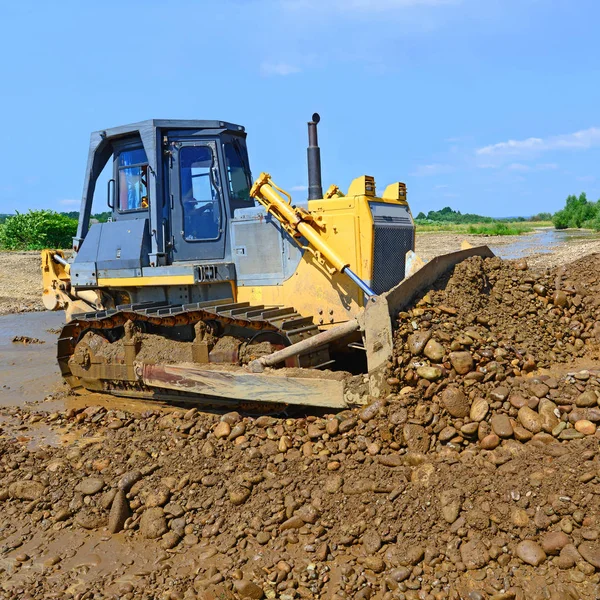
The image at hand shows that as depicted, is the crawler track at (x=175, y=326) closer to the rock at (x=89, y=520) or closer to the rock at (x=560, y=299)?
the rock at (x=89, y=520)

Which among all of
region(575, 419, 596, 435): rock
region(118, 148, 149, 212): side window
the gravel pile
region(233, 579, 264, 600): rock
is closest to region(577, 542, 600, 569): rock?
the gravel pile

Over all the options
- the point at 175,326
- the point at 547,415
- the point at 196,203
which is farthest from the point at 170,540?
the point at 196,203

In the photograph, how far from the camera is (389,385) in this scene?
16.5 feet

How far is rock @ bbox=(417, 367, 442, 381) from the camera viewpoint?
484cm

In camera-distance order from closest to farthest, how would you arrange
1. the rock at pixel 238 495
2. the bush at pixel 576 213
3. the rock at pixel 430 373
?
the rock at pixel 238 495
the rock at pixel 430 373
the bush at pixel 576 213

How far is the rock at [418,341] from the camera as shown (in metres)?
5.03

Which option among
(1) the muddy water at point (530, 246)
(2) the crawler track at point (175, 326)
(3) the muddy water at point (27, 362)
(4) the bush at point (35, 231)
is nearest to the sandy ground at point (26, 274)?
(3) the muddy water at point (27, 362)

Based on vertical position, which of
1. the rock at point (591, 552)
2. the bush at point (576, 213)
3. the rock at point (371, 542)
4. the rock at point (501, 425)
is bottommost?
the rock at point (371, 542)

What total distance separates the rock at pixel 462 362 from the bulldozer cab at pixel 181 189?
3306 mm

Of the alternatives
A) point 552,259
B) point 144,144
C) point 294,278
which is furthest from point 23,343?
point 552,259

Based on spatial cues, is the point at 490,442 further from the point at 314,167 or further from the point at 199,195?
the point at 199,195

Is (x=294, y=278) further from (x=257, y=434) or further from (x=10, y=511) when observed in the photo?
(x=10, y=511)

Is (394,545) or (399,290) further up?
(399,290)

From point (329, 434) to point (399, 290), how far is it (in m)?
1.39
